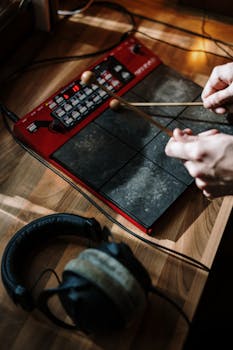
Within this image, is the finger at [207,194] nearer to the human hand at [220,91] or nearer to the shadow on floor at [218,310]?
the human hand at [220,91]

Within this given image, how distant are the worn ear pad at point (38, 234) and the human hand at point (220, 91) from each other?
379 mm

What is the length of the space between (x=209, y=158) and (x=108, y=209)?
→ 22 cm

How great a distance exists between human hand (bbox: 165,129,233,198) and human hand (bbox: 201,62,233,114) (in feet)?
0.46

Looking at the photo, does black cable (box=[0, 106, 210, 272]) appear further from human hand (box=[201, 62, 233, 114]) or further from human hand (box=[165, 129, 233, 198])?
human hand (box=[201, 62, 233, 114])

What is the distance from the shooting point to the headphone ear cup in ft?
2.25

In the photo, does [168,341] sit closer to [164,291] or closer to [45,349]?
[164,291]

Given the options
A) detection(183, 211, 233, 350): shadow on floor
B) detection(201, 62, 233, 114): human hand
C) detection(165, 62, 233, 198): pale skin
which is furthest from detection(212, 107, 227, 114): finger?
detection(183, 211, 233, 350): shadow on floor

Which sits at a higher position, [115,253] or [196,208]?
[115,253]

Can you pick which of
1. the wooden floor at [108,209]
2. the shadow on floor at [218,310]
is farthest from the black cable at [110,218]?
the shadow on floor at [218,310]

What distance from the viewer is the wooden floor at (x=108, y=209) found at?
79 cm

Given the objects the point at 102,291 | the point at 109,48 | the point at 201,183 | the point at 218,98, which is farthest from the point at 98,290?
the point at 109,48

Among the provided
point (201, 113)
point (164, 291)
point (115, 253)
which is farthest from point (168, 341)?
point (201, 113)

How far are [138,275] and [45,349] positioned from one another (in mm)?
201

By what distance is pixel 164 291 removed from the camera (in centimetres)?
83
